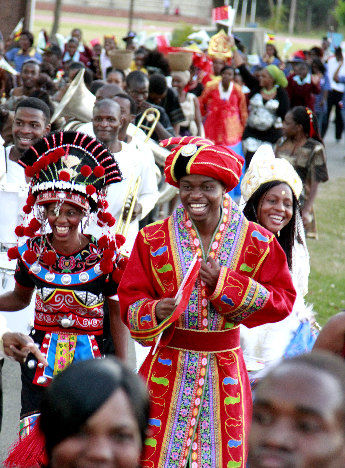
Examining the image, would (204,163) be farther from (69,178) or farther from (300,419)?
(300,419)

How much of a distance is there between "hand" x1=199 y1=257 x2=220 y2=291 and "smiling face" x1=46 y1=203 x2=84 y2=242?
0.71 m

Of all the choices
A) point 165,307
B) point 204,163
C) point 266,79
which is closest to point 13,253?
point 165,307

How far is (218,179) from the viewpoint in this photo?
4277 mm

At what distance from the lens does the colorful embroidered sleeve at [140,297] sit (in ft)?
13.4

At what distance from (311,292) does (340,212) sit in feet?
16.6

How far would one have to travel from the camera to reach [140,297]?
13.7ft

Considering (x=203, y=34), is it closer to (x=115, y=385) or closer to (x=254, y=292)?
(x=254, y=292)

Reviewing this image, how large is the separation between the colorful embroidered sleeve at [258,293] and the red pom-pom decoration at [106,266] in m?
0.57

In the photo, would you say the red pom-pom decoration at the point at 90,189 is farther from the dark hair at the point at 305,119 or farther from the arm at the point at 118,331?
the dark hair at the point at 305,119

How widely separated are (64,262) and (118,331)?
0.46 metres

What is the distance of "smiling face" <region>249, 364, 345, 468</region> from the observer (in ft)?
7.14

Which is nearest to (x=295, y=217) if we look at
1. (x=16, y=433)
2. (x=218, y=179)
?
(x=218, y=179)

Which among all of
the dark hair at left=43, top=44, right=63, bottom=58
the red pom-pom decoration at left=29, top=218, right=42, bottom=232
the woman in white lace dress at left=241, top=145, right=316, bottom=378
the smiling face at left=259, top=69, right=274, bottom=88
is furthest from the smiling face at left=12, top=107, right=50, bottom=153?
the dark hair at left=43, top=44, right=63, bottom=58

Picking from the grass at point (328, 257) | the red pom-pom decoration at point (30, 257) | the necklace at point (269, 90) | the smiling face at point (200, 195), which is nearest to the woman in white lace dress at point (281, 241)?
the smiling face at point (200, 195)
